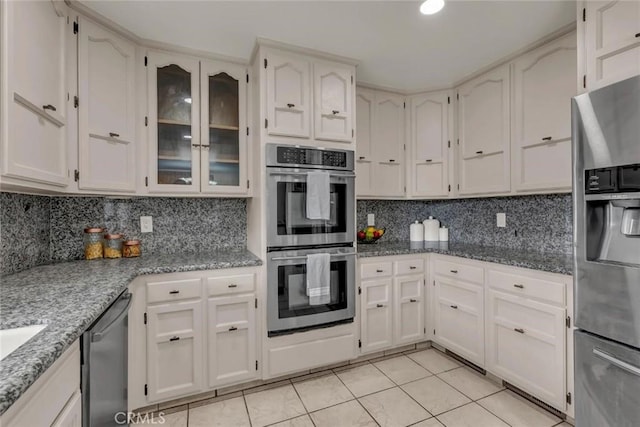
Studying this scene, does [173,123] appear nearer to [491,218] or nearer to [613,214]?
[613,214]

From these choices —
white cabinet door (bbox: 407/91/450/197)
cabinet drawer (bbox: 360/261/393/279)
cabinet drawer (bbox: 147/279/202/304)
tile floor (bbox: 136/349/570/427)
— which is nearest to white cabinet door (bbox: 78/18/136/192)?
cabinet drawer (bbox: 147/279/202/304)

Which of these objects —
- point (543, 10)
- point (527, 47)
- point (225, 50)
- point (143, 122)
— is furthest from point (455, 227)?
point (143, 122)

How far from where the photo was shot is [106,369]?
48.9 inches

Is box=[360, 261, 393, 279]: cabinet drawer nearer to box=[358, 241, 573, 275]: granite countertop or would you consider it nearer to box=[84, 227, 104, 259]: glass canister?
box=[358, 241, 573, 275]: granite countertop

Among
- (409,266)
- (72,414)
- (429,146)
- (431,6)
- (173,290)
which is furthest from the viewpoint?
(429,146)

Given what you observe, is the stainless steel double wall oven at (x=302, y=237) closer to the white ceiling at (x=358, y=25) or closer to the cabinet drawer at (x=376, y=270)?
the cabinet drawer at (x=376, y=270)

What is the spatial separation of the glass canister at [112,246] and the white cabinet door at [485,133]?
2832mm

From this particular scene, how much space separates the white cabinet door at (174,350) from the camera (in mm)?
1767

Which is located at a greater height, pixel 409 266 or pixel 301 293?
pixel 409 266

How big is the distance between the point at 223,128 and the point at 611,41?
230cm

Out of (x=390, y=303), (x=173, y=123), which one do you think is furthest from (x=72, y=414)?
(x=390, y=303)

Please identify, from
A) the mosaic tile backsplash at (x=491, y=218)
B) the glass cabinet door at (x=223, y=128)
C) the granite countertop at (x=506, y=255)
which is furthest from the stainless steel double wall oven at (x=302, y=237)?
the mosaic tile backsplash at (x=491, y=218)

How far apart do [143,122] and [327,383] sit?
88.8 inches

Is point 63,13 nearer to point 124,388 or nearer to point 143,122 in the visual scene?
point 143,122
